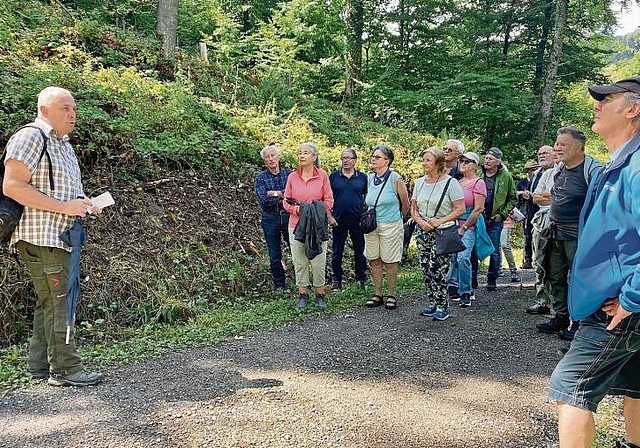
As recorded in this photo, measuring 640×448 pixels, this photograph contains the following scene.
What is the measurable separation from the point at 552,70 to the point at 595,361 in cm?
1574

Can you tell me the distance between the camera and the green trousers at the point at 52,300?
12.4ft

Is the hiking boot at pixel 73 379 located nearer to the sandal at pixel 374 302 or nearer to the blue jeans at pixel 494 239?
the sandal at pixel 374 302

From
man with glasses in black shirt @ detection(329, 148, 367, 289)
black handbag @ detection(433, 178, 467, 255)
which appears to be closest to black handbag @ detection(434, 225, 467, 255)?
black handbag @ detection(433, 178, 467, 255)

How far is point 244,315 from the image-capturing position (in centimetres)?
601

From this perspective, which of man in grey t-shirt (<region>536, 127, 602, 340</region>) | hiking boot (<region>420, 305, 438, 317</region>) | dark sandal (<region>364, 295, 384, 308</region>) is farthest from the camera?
dark sandal (<region>364, 295, 384, 308</region>)

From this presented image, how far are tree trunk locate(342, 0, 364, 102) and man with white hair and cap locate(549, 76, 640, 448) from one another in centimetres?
1665

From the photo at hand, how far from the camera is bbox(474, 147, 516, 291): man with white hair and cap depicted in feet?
24.1

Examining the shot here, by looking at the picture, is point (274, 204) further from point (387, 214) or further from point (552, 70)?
point (552, 70)

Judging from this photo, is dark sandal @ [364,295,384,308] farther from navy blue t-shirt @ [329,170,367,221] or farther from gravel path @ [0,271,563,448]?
navy blue t-shirt @ [329,170,367,221]

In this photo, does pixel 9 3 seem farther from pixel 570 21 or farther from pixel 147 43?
pixel 570 21

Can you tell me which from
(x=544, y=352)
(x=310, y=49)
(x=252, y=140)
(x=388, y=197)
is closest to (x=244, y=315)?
(x=388, y=197)

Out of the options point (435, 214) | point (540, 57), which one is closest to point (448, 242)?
point (435, 214)

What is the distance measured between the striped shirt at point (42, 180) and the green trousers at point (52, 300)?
9 cm

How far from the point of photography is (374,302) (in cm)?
649
